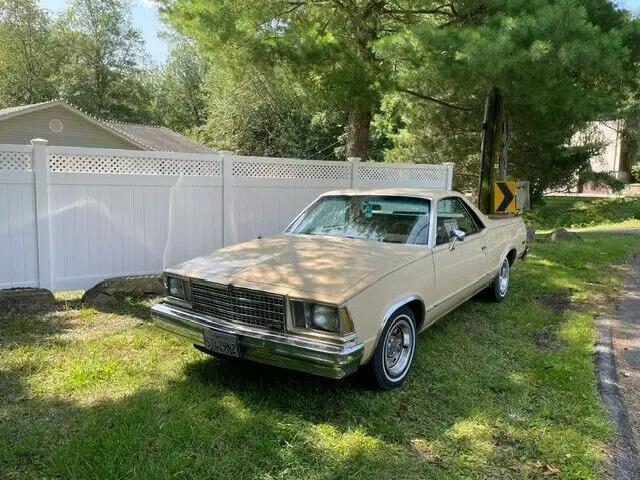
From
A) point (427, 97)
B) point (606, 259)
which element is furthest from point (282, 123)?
point (606, 259)

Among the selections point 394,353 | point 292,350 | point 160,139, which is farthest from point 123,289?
point 160,139

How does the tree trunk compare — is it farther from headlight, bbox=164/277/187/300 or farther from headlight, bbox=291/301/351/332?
headlight, bbox=291/301/351/332

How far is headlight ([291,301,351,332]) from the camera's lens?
3.38m

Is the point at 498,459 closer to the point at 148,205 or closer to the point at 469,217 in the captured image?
the point at 469,217

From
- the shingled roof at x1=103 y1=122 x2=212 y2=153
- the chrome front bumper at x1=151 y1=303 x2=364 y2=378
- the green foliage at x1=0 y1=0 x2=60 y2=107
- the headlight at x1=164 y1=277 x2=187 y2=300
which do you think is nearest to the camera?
the chrome front bumper at x1=151 y1=303 x2=364 y2=378

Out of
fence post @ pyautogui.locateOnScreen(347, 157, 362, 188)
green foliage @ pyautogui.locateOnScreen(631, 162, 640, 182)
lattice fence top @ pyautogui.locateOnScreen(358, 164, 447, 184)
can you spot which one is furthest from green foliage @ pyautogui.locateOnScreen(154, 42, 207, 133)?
fence post @ pyautogui.locateOnScreen(347, 157, 362, 188)

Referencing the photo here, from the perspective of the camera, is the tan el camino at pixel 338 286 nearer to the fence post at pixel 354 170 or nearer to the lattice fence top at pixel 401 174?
the fence post at pixel 354 170

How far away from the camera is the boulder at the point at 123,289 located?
6.15 m

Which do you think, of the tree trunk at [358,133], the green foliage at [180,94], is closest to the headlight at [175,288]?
the tree trunk at [358,133]

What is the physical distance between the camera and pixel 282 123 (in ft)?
103

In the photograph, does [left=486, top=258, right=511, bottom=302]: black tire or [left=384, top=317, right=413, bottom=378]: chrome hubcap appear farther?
[left=486, top=258, right=511, bottom=302]: black tire

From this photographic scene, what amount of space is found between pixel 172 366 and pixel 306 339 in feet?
5.00

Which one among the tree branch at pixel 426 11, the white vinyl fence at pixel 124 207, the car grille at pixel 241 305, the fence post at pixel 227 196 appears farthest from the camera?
the tree branch at pixel 426 11

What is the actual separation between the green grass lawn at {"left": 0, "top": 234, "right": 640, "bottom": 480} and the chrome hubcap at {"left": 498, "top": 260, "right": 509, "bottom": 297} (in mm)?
1205
